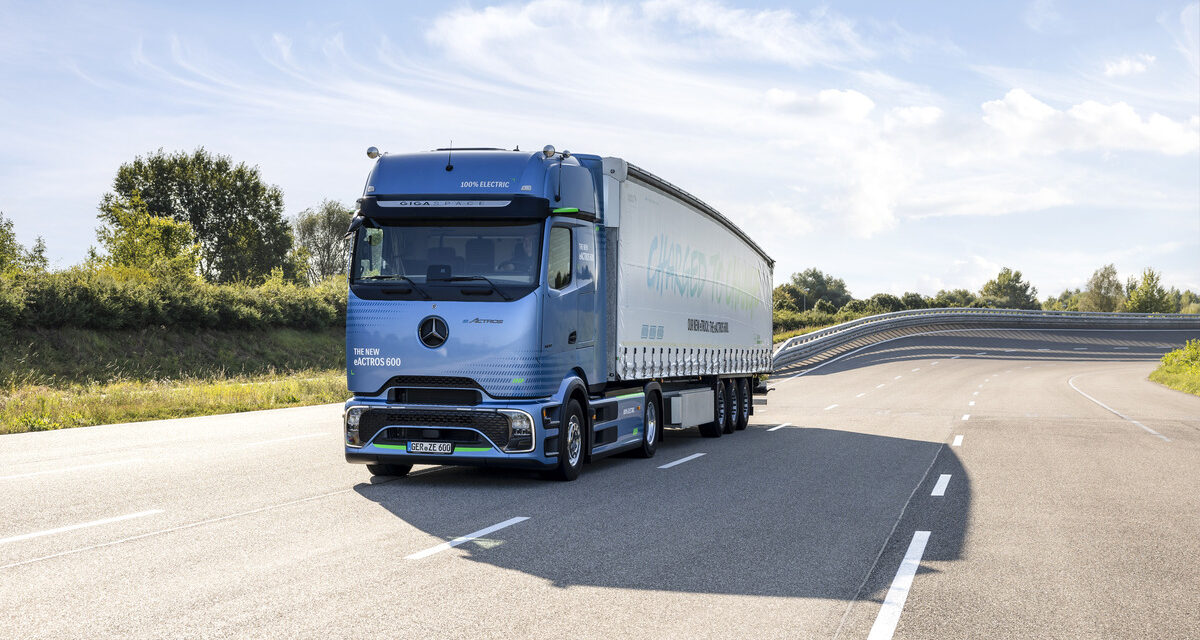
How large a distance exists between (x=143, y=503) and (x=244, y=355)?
37912mm

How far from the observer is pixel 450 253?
11.1m

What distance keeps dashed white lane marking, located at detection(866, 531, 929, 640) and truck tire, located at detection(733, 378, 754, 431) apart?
38.1ft

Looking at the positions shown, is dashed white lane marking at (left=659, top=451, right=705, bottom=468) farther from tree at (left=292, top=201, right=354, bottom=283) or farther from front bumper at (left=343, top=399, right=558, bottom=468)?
tree at (left=292, top=201, right=354, bottom=283)

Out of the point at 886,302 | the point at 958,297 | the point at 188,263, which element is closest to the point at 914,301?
the point at 886,302

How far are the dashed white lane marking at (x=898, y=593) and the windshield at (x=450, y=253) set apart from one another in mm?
Answer: 4848

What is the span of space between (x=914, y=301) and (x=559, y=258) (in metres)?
146

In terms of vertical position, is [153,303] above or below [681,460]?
above

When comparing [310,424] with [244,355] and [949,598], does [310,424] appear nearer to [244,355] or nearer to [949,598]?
[949,598]

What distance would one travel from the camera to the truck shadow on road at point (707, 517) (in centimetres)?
691

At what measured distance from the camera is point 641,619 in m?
5.66

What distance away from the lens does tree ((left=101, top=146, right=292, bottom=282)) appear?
69125 millimetres

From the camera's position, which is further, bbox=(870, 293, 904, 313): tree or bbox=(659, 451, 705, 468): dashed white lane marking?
bbox=(870, 293, 904, 313): tree

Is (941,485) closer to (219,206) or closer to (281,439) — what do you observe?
(281,439)

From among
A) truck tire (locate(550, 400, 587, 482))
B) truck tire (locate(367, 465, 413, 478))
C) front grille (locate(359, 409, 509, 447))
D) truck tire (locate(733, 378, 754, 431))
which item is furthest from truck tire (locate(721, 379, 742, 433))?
front grille (locate(359, 409, 509, 447))
